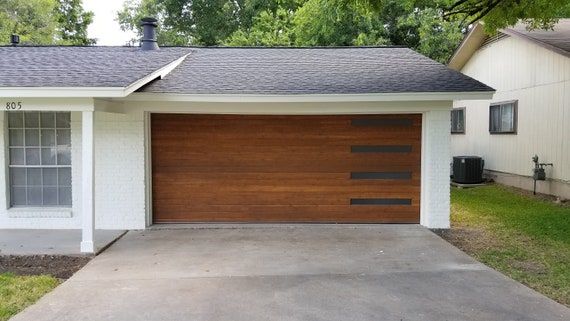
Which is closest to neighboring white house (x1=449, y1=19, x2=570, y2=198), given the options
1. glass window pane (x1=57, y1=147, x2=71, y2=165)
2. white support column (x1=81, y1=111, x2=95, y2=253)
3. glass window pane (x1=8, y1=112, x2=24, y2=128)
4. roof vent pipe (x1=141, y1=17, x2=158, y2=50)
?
roof vent pipe (x1=141, y1=17, x2=158, y2=50)

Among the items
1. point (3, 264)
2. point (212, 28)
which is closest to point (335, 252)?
point (3, 264)

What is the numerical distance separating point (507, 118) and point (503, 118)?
244 millimetres

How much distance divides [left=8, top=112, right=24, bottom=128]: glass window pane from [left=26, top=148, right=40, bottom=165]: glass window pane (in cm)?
48

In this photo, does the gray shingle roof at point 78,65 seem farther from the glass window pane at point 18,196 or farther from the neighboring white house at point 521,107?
the neighboring white house at point 521,107

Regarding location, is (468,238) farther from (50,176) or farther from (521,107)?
(50,176)

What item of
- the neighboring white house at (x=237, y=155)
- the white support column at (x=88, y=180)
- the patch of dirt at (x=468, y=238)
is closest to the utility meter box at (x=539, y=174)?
the patch of dirt at (x=468, y=238)

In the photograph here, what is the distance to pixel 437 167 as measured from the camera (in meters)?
9.21

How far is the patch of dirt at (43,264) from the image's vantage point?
6602 millimetres

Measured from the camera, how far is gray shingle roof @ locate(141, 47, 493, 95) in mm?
8703

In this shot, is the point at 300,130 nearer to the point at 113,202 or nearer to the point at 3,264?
the point at 113,202

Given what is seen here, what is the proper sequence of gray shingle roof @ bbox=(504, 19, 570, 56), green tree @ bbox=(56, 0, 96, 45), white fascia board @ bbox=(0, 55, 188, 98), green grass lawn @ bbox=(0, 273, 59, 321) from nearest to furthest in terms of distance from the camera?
green grass lawn @ bbox=(0, 273, 59, 321) → white fascia board @ bbox=(0, 55, 188, 98) → gray shingle roof @ bbox=(504, 19, 570, 56) → green tree @ bbox=(56, 0, 96, 45)

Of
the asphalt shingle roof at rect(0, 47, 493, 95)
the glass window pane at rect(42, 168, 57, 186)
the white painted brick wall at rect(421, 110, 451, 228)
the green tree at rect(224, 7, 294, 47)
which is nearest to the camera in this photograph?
the asphalt shingle roof at rect(0, 47, 493, 95)

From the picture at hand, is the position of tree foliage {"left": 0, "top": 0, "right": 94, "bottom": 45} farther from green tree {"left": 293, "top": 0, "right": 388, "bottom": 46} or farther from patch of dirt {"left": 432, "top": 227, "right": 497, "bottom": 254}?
patch of dirt {"left": 432, "top": 227, "right": 497, "bottom": 254}

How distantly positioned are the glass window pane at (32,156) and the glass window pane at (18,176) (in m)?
0.20
